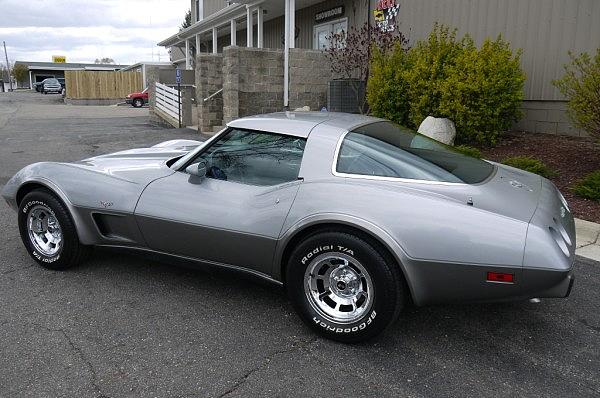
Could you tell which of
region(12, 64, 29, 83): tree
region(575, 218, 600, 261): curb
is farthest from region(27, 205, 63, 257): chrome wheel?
region(12, 64, 29, 83): tree

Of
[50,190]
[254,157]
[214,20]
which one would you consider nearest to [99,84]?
[214,20]

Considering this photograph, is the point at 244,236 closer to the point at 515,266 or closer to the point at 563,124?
the point at 515,266

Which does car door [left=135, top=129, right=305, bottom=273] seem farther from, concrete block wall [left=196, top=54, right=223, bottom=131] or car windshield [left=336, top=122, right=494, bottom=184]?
concrete block wall [left=196, top=54, right=223, bottom=131]

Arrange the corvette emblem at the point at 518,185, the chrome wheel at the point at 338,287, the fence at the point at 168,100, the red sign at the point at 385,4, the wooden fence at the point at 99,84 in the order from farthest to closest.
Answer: the wooden fence at the point at 99,84, the fence at the point at 168,100, the red sign at the point at 385,4, the corvette emblem at the point at 518,185, the chrome wheel at the point at 338,287

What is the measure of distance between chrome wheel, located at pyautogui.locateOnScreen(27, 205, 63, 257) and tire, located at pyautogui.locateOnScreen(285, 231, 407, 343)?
2124 millimetres

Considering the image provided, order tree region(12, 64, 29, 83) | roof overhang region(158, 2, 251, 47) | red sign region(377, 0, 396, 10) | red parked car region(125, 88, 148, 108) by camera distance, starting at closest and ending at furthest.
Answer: red sign region(377, 0, 396, 10), roof overhang region(158, 2, 251, 47), red parked car region(125, 88, 148, 108), tree region(12, 64, 29, 83)

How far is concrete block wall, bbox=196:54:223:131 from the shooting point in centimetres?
1479

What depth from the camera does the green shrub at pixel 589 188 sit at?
19.7ft

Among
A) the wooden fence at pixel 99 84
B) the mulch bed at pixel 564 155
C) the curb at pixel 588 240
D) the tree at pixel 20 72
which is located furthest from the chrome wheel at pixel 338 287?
the tree at pixel 20 72

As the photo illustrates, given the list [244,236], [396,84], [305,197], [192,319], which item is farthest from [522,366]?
[396,84]

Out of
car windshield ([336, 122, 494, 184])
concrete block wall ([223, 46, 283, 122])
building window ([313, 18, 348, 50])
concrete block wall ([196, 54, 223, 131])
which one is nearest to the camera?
car windshield ([336, 122, 494, 184])

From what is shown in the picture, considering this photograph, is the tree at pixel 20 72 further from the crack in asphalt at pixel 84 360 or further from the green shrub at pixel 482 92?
the crack in asphalt at pixel 84 360

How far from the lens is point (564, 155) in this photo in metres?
7.77

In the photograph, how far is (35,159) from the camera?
34.5 ft
